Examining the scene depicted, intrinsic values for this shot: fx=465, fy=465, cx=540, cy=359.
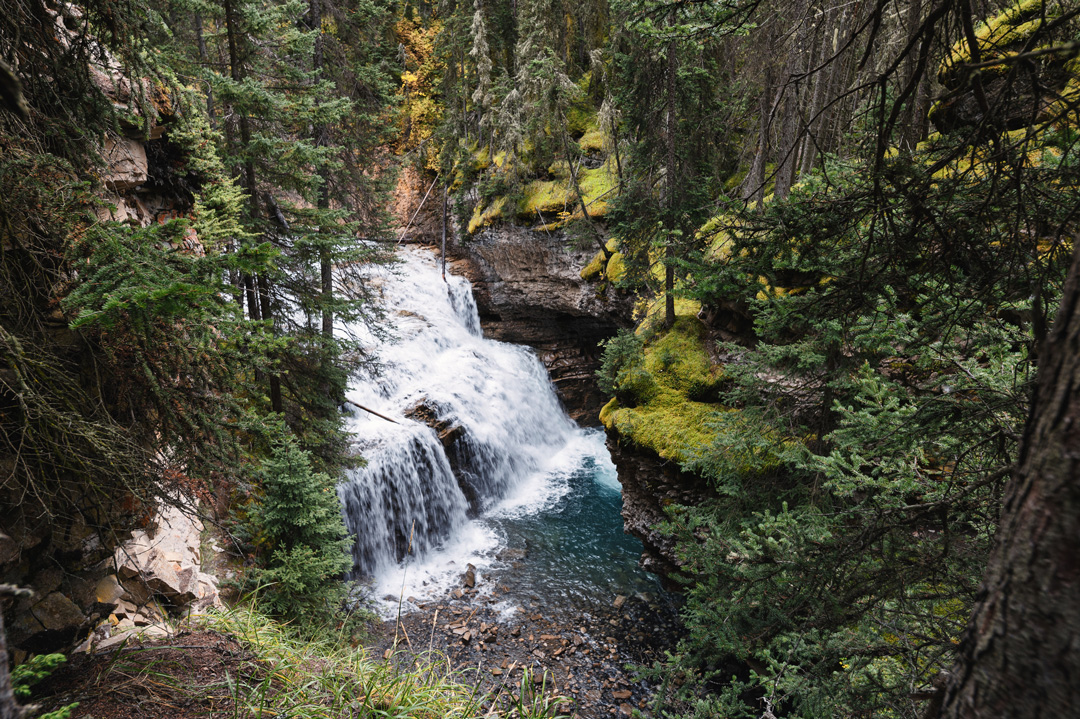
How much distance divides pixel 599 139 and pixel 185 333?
1673cm

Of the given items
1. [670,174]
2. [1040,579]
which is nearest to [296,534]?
[1040,579]

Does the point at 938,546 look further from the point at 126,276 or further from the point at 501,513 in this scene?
the point at 501,513

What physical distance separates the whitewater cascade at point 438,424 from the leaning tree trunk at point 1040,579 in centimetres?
704

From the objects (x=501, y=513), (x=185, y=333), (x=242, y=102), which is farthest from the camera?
(x=501, y=513)

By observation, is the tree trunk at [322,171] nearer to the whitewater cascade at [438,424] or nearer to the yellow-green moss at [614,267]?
the whitewater cascade at [438,424]

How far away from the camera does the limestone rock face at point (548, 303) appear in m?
16.6

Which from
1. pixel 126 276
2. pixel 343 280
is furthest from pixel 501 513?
pixel 126 276

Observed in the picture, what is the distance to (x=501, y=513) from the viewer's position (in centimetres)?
1170

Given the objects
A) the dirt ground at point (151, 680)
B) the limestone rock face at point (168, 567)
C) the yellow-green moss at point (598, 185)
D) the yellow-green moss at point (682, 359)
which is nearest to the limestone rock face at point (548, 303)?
the yellow-green moss at point (598, 185)

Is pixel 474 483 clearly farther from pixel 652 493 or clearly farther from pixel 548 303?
pixel 548 303

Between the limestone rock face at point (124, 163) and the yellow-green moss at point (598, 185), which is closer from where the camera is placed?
the limestone rock face at point (124, 163)

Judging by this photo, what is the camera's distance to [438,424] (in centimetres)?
1212

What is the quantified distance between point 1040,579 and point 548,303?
16.5 m

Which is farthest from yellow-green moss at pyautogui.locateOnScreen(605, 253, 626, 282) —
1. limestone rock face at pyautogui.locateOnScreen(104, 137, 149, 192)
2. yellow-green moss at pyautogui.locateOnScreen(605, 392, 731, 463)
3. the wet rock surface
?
limestone rock face at pyautogui.locateOnScreen(104, 137, 149, 192)
